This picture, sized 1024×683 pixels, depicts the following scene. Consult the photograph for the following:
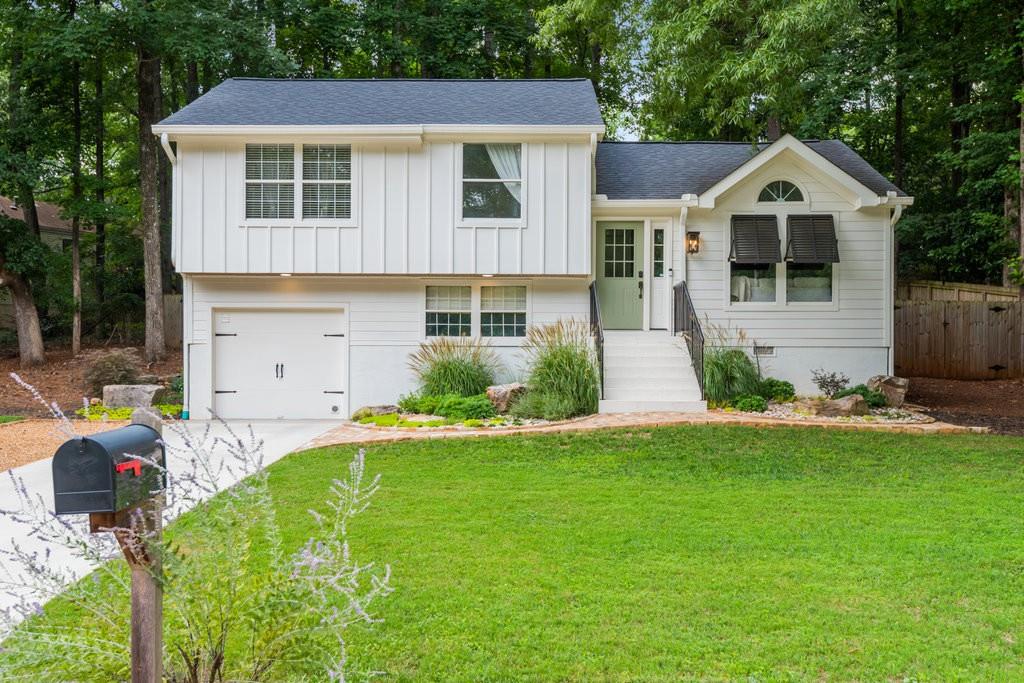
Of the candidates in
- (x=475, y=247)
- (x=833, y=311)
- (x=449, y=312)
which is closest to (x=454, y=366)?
(x=449, y=312)

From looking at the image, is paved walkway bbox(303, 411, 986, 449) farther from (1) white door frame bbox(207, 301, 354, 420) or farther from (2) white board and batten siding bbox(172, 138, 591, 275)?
(2) white board and batten siding bbox(172, 138, 591, 275)

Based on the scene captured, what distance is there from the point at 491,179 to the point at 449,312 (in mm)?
2259

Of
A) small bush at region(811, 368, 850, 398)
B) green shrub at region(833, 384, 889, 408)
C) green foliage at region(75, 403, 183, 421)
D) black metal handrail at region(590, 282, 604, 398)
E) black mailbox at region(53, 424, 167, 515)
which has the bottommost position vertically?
green foliage at region(75, 403, 183, 421)

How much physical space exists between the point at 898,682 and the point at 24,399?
52.7 feet

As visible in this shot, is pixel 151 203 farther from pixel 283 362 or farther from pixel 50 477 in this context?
pixel 50 477

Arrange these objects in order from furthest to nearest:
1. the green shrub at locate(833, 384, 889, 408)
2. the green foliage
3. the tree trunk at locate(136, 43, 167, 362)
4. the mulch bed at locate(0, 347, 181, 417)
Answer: the tree trunk at locate(136, 43, 167, 362), the mulch bed at locate(0, 347, 181, 417), the green shrub at locate(833, 384, 889, 408), the green foliage

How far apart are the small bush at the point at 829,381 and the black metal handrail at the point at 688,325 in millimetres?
2230

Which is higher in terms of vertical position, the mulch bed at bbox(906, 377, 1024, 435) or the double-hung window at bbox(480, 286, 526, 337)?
the double-hung window at bbox(480, 286, 526, 337)

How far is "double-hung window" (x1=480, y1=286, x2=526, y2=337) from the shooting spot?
12.6 m

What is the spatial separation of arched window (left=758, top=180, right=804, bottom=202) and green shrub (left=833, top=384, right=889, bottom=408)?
3.25m

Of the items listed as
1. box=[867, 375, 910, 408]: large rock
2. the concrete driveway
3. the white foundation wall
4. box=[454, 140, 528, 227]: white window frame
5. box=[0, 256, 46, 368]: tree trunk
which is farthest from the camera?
box=[0, 256, 46, 368]: tree trunk

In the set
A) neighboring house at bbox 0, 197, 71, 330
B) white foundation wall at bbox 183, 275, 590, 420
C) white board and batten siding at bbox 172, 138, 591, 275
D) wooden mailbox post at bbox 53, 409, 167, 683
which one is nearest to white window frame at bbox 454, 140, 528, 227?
white board and batten siding at bbox 172, 138, 591, 275

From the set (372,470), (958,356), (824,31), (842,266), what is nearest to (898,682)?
(372,470)

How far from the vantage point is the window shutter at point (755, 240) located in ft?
40.7
